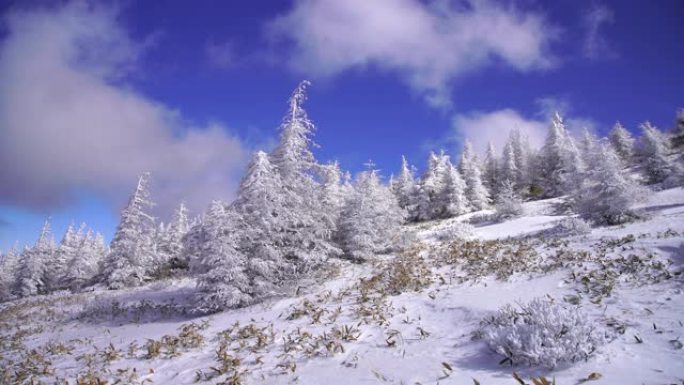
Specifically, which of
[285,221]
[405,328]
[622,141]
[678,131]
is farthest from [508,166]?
[405,328]

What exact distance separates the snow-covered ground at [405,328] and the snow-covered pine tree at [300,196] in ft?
4.14

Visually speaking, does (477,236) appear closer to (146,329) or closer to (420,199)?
(146,329)

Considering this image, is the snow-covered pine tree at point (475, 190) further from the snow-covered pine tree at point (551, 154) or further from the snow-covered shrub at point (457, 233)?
the snow-covered shrub at point (457, 233)

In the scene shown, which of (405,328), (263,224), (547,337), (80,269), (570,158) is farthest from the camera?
(570,158)

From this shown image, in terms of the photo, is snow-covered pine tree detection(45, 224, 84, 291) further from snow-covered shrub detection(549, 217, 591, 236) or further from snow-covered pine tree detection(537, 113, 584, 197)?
snow-covered pine tree detection(537, 113, 584, 197)

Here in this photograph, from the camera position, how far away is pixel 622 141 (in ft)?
198

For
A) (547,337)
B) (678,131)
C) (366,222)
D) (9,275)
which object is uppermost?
(678,131)

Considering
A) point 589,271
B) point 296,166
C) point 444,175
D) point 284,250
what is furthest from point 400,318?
point 444,175

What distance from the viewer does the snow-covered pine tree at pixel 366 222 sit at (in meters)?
19.9

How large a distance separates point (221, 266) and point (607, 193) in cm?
1809

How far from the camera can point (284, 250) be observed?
619 inches

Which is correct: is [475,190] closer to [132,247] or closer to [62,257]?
[132,247]

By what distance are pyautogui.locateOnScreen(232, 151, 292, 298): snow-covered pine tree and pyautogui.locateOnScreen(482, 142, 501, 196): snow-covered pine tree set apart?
4739cm

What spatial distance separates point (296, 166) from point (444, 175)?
33264 millimetres
